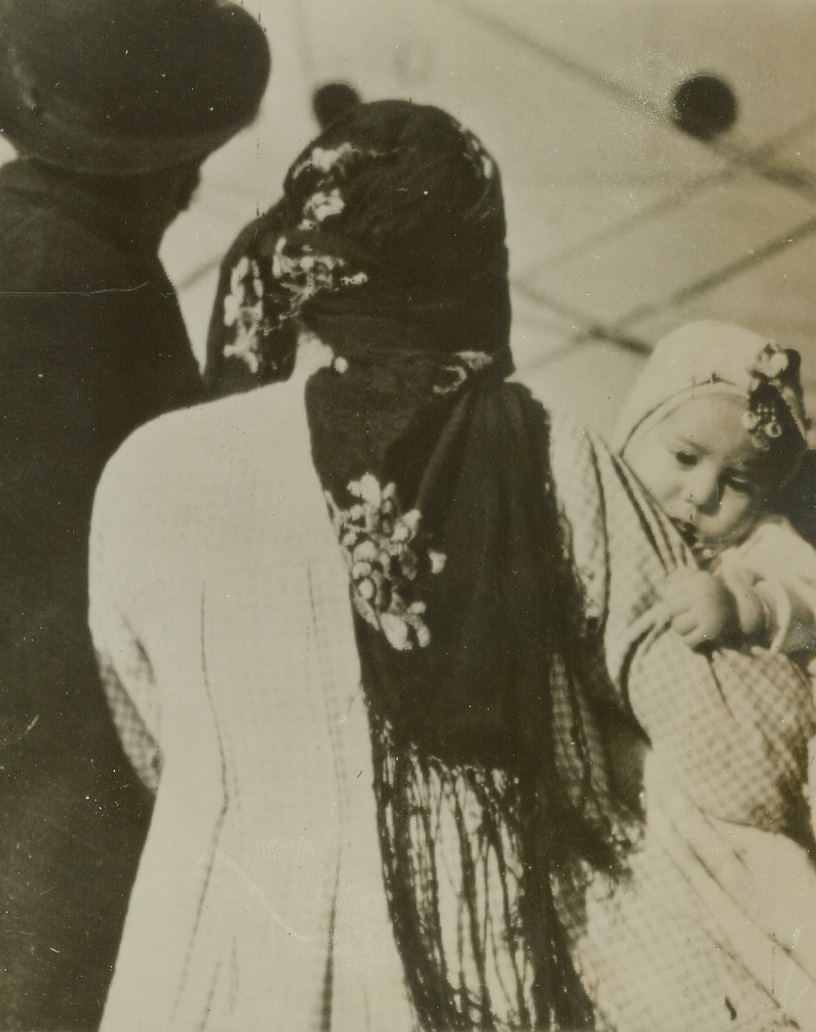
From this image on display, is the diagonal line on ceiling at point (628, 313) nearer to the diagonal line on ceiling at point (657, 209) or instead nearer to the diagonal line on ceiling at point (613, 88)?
the diagonal line on ceiling at point (657, 209)

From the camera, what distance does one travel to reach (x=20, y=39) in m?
1.60

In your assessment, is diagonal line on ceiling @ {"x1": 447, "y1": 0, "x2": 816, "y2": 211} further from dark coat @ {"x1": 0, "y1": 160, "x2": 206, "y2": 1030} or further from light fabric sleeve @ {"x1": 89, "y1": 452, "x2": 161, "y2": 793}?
light fabric sleeve @ {"x1": 89, "y1": 452, "x2": 161, "y2": 793}

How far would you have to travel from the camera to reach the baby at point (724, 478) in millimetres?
1537

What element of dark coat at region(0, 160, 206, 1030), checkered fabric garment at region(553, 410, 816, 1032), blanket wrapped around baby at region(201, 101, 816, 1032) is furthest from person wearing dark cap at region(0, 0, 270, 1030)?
checkered fabric garment at region(553, 410, 816, 1032)

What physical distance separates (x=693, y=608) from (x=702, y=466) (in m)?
0.22

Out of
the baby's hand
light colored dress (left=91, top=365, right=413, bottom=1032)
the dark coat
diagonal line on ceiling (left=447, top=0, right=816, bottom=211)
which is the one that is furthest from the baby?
the dark coat

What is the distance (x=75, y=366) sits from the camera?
157 centimetres

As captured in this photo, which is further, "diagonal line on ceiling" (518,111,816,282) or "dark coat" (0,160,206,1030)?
"diagonal line on ceiling" (518,111,816,282)

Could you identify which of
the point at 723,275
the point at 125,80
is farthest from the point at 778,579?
the point at 125,80

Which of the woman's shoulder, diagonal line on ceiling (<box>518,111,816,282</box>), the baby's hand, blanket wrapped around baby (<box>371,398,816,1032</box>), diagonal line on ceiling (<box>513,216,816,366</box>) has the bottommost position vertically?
blanket wrapped around baby (<box>371,398,816,1032</box>)

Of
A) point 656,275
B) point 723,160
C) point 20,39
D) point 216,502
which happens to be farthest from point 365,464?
point 20,39

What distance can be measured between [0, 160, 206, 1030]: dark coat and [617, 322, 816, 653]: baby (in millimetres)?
718

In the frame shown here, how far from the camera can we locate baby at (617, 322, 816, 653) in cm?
154

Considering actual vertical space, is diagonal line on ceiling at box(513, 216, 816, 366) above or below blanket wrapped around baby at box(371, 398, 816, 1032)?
above
